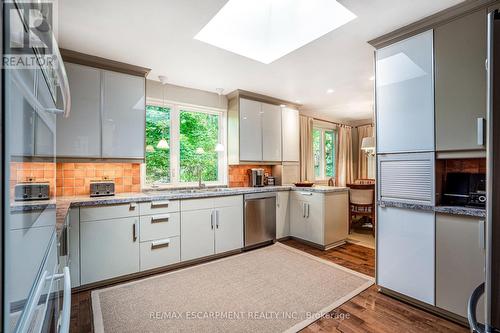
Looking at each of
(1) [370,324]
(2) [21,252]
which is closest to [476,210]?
(1) [370,324]

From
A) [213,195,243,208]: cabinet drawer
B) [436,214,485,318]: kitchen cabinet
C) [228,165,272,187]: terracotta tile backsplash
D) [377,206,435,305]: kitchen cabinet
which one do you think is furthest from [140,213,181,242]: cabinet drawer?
[436,214,485,318]: kitchen cabinet

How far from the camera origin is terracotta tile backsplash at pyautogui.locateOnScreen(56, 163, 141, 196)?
2.73 metres

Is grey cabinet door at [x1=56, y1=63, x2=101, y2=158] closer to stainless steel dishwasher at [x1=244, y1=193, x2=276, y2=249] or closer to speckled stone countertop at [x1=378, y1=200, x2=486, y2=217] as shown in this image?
stainless steel dishwasher at [x1=244, y1=193, x2=276, y2=249]

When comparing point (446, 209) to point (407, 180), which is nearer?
point (446, 209)

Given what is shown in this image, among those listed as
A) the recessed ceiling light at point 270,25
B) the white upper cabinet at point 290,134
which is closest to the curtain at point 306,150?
the white upper cabinet at point 290,134

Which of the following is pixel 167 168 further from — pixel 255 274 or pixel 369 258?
pixel 369 258

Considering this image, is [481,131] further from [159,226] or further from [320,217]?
[159,226]

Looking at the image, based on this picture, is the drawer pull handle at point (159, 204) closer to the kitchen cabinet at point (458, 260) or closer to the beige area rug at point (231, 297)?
the beige area rug at point (231, 297)

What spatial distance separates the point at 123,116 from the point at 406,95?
2991 millimetres

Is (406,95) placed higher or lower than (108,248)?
higher

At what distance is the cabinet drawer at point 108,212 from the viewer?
7.85 feet

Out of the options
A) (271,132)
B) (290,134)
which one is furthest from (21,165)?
(290,134)

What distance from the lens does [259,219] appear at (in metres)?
3.67

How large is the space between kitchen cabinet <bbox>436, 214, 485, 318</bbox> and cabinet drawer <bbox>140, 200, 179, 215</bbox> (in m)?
2.63
